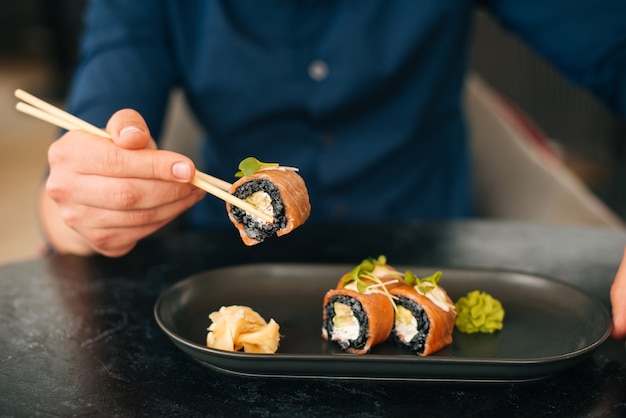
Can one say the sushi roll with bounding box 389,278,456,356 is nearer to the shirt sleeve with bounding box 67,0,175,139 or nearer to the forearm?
the forearm

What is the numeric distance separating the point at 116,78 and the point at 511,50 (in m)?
2.73

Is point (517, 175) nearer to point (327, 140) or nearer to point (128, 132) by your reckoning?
point (327, 140)

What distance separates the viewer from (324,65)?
6.06 feet

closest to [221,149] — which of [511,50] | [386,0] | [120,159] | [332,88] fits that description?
[332,88]

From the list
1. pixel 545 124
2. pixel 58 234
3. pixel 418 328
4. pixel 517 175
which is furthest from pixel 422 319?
pixel 545 124

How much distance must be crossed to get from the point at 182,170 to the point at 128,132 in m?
0.10

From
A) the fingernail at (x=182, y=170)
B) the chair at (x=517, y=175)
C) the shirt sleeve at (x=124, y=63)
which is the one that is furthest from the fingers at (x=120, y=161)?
the chair at (x=517, y=175)

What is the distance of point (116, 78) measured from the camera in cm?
168

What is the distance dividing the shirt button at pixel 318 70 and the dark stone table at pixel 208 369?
0.42 m

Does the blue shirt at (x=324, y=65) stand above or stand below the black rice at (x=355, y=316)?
above

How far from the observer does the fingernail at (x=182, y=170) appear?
1078 millimetres

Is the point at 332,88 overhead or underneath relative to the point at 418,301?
overhead

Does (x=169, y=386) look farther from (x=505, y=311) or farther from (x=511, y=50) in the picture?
(x=511, y=50)

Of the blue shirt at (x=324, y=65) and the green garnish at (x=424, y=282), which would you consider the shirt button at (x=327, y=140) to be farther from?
the green garnish at (x=424, y=282)
